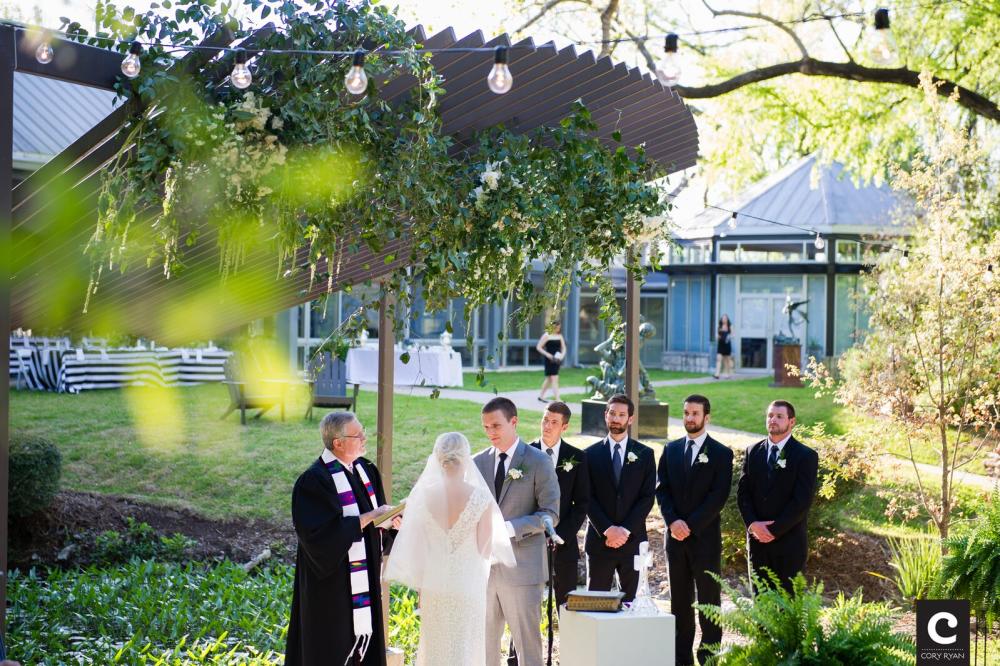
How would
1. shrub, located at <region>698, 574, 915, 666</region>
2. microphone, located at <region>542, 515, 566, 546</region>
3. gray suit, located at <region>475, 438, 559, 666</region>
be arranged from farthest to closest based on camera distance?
gray suit, located at <region>475, 438, 559, 666</region>
microphone, located at <region>542, 515, 566, 546</region>
shrub, located at <region>698, 574, 915, 666</region>

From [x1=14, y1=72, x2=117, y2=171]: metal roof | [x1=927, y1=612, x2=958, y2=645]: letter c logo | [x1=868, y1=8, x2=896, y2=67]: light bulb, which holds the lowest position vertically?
[x1=927, y1=612, x2=958, y2=645]: letter c logo

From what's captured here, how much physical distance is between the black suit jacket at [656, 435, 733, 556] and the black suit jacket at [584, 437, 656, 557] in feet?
0.78

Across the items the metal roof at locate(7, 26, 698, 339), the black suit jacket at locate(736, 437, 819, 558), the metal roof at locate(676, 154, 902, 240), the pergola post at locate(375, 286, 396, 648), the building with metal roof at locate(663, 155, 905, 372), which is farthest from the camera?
the building with metal roof at locate(663, 155, 905, 372)

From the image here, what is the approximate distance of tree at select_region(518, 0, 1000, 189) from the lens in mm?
14547

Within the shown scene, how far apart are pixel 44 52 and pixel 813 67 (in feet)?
38.4

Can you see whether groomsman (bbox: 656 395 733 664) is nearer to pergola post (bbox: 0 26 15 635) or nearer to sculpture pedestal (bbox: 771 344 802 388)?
pergola post (bbox: 0 26 15 635)

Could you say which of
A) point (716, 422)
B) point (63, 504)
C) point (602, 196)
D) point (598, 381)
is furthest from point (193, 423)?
point (602, 196)

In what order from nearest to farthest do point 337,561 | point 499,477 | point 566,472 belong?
point 337,561
point 499,477
point 566,472

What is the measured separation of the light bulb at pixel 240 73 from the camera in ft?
14.2

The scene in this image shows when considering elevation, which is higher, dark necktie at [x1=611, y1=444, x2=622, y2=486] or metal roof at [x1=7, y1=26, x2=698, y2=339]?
metal roof at [x1=7, y1=26, x2=698, y2=339]

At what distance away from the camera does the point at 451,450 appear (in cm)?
550

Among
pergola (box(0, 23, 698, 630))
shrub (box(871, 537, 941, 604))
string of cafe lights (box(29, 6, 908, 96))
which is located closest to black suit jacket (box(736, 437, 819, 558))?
pergola (box(0, 23, 698, 630))

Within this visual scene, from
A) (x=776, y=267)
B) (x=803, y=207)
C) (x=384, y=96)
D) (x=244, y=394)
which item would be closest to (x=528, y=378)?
(x=776, y=267)

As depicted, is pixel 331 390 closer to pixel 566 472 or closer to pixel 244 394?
pixel 244 394
